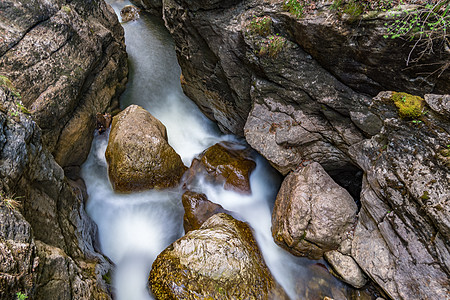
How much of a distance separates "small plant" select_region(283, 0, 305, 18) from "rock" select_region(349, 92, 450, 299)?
247 cm

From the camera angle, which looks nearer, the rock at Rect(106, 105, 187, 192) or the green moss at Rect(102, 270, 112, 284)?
the green moss at Rect(102, 270, 112, 284)

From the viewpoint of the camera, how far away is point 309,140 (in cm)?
605

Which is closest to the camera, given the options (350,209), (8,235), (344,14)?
(8,235)

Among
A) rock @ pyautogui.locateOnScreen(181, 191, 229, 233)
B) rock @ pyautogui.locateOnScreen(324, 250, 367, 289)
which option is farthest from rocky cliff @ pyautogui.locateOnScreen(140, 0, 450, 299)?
rock @ pyautogui.locateOnScreen(181, 191, 229, 233)

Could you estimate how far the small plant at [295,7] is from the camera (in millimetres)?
4910

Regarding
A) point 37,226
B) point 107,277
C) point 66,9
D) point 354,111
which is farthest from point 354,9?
point 66,9

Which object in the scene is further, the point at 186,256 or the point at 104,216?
the point at 104,216

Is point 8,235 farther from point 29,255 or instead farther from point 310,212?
point 310,212

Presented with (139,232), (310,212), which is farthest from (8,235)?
Answer: (310,212)

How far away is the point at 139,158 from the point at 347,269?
5.97m

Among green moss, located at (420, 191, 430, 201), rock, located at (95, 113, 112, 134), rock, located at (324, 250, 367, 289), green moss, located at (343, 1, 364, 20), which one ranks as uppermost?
green moss, located at (343, 1, 364, 20)

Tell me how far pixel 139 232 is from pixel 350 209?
5549 mm

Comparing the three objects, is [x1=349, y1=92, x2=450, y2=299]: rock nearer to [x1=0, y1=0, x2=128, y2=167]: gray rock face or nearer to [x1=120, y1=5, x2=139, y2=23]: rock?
[x1=0, y1=0, x2=128, y2=167]: gray rock face

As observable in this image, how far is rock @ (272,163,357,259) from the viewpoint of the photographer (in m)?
5.22
